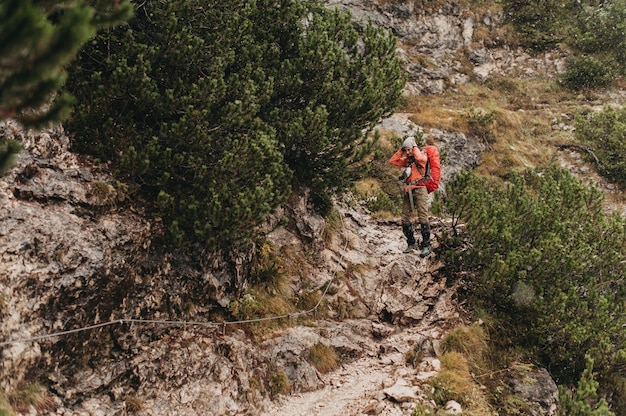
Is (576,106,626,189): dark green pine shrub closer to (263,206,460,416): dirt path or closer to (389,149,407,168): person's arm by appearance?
(263,206,460,416): dirt path

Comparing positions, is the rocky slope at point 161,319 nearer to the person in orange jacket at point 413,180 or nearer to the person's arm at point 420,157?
the person in orange jacket at point 413,180

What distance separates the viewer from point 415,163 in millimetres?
9273

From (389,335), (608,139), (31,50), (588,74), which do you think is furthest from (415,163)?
(588,74)

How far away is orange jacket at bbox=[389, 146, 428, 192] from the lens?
356 inches

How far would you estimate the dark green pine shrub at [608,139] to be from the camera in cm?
1873

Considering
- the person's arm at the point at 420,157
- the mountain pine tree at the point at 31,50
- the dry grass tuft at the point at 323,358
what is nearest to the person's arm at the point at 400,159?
the person's arm at the point at 420,157

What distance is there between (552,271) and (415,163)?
326 cm

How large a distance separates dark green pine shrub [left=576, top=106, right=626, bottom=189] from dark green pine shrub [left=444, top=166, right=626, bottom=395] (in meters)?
11.7

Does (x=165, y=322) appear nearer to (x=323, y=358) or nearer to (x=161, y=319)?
(x=161, y=319)

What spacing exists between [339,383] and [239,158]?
13.3ft

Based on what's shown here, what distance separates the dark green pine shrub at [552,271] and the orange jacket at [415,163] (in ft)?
2.42

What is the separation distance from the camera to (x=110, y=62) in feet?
20.3

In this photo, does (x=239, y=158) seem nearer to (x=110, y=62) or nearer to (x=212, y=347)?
(x=110, y=62)

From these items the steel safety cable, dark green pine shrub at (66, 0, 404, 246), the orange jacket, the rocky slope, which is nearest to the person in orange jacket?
the orange jacket
